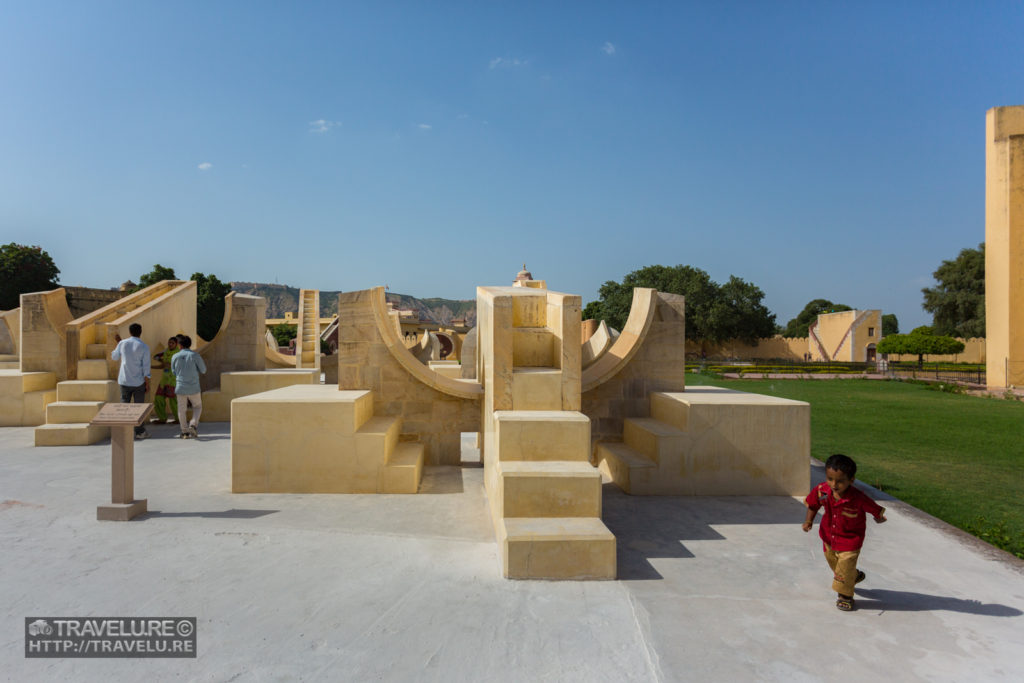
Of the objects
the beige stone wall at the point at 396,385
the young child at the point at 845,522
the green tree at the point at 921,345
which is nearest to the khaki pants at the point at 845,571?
the young child at the point at 845,522

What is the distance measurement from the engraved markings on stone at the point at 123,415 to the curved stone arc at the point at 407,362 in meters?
2.27

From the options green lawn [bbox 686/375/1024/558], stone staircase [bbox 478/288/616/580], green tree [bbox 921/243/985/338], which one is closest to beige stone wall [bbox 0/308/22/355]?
stone staircase [bbox 478/288/616/580]

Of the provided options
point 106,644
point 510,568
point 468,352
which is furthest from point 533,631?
point 468,352

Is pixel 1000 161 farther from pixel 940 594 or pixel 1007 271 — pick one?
pixel 940 594

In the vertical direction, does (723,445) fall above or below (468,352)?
below

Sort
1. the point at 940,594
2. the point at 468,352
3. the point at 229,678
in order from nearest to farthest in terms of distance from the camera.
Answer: the point at 229,678 → the point at 940,594 → the point at 468,352

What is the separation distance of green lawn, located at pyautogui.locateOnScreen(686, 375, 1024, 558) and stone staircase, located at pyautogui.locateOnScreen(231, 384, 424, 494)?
4819 mm

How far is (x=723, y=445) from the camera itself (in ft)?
16.8

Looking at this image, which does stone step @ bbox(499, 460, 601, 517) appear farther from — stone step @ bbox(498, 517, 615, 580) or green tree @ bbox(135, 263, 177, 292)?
green tree @ bbox(135, 263, 177, 292)

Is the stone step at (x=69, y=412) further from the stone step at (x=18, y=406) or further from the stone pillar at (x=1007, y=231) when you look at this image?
the stone pillar at (x=1007, y=231)

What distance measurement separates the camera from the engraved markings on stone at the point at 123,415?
12.8ft

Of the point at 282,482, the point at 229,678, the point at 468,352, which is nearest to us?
the point at 229,678

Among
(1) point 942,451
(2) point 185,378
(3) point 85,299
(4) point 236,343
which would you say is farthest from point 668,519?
(3) point 85,299

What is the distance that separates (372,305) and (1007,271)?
20.1 metres
